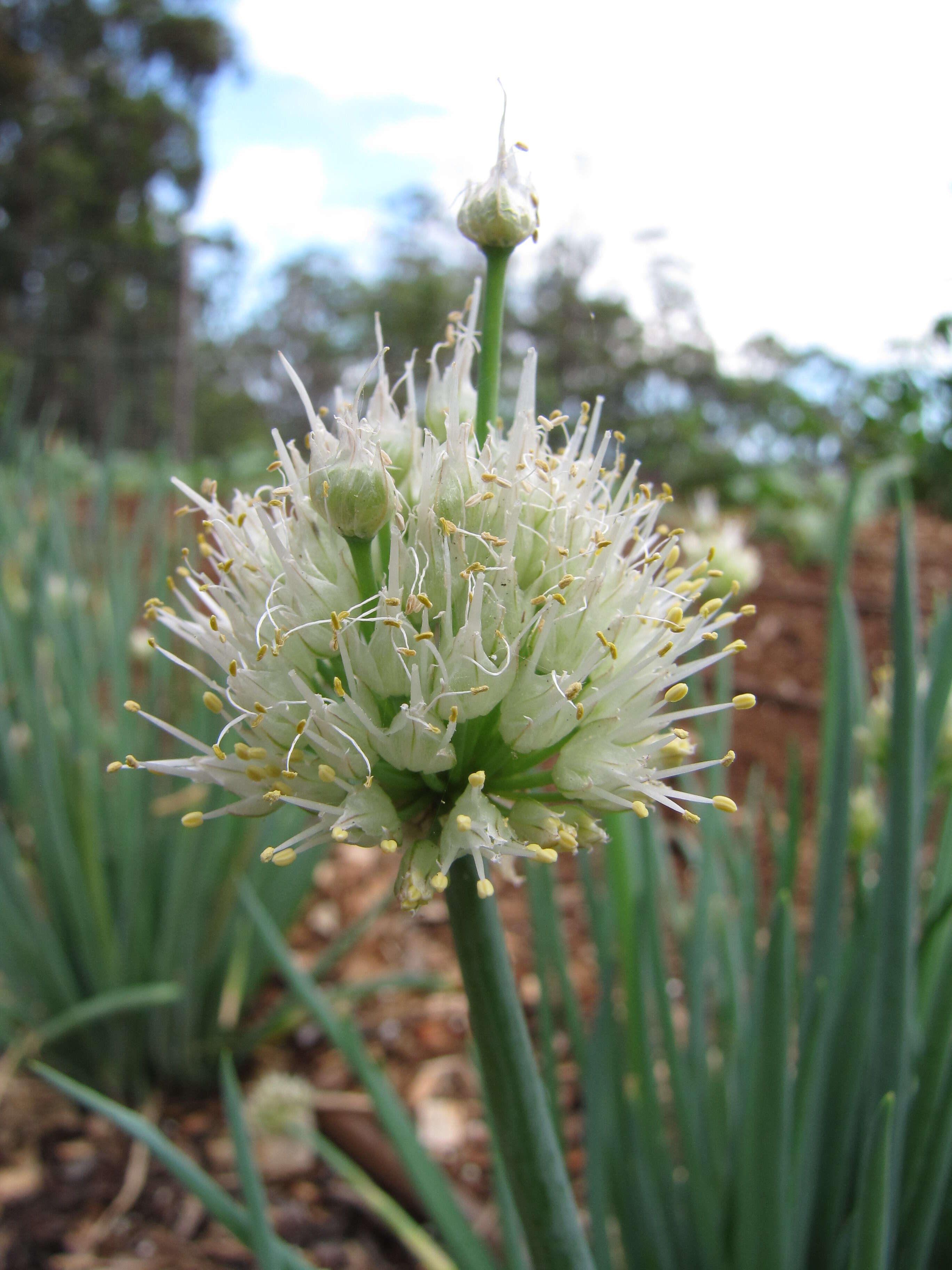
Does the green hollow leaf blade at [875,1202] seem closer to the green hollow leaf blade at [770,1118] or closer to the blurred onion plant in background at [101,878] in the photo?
the green hollow leaf blade at [770,1118]

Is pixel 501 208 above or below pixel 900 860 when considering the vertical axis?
above

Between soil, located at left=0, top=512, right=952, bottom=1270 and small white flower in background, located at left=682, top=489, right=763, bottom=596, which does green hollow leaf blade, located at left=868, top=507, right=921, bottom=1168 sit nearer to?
soil, located at left=0, top=512, right=952, bottom=1270

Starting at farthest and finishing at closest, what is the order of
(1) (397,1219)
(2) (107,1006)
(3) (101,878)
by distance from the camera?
1. (3) (101,878)
2. (2) (107,1006)
3. (1) (397,1219)

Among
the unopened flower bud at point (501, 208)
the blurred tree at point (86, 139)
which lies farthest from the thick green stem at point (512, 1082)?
the blurred tree at point (86, 139)

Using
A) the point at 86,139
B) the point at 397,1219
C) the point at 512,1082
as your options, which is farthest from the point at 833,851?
→ the point at 86,139

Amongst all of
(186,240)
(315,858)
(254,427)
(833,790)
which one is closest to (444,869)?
(833,790)

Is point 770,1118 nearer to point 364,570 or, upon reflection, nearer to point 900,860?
point 900,860
